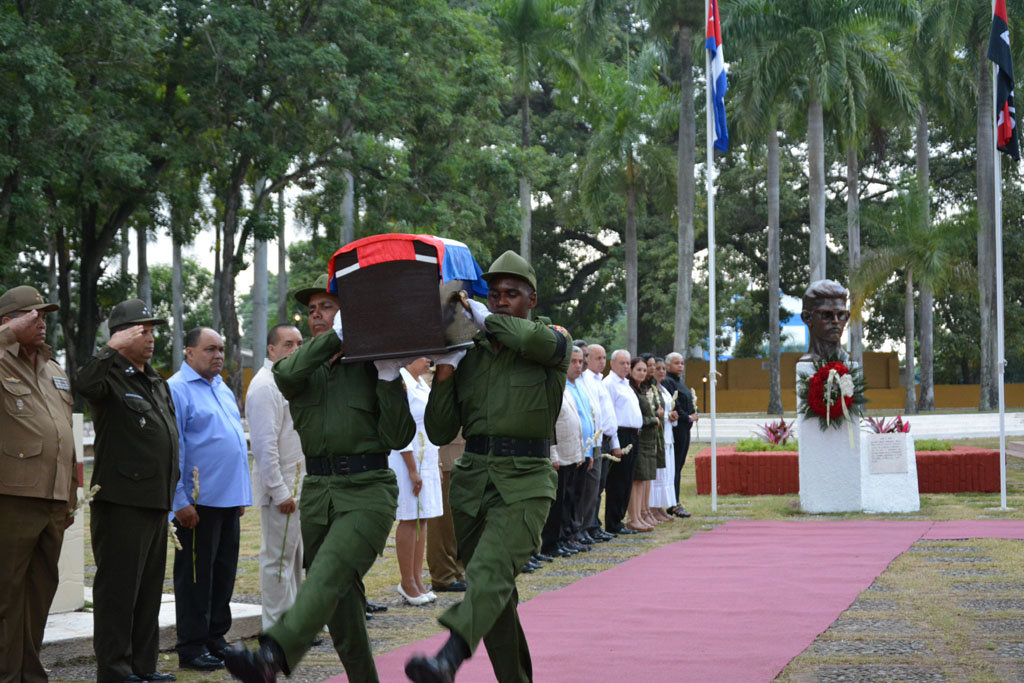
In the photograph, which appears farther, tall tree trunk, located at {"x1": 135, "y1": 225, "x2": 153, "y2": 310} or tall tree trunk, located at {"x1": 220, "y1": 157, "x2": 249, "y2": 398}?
tall tree trunk, located at {"x1": 135, "y1": 225, "x2": 153, "y2": 310}

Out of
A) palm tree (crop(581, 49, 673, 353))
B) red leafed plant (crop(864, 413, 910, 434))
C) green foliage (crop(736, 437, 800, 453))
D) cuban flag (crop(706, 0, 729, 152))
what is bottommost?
green foliage (crop(736, 437, 800, 453))

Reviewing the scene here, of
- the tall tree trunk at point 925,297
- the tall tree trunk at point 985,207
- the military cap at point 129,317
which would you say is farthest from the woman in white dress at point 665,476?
the tall tree trunk at point 925,297

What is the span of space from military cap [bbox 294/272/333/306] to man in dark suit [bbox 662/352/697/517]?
914cm

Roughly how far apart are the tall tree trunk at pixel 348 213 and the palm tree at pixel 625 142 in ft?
28.2

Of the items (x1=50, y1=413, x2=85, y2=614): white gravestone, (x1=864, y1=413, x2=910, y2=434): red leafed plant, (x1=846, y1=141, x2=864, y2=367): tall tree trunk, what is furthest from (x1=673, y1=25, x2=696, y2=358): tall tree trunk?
(x1=50, y1=413, x2=85, y2=614): white gravestone

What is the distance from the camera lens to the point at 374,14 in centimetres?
2655

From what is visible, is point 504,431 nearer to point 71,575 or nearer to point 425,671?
point 425,671

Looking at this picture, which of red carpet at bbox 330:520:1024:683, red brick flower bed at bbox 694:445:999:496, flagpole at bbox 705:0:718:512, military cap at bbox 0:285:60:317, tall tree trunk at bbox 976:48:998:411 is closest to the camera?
military cap at bbox 0:285:60:317

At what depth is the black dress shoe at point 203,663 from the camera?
21.9 feet

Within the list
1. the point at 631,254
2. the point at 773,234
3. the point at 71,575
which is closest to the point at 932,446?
the point at 71,575

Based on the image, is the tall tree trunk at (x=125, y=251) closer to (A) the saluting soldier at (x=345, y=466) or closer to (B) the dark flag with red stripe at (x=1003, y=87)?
(B) the dark flag with red stripe at (x=1003, y=87)

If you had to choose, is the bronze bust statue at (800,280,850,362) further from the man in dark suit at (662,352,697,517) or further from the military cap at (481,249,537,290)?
the military cap at (481,249,537,290)

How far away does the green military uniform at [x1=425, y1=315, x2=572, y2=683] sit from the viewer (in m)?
5.14

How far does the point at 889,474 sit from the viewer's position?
15.0 m
